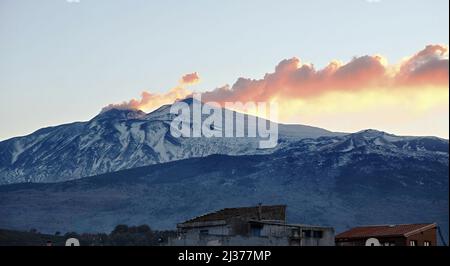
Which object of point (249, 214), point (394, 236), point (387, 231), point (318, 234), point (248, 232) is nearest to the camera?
point (394, 236)

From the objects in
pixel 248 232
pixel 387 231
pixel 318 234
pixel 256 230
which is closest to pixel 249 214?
pixel 256 230

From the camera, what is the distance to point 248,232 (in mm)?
103938

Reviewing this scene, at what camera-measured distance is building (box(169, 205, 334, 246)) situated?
100 metres

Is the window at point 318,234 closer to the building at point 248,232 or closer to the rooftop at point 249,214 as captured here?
the building at point 248,232

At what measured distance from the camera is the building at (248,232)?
328ft

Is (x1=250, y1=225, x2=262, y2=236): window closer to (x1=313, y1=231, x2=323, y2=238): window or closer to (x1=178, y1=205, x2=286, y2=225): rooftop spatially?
(x1=178, y1=205, x2=286, y2=225): rooftop

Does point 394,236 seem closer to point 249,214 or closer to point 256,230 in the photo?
point 256,230

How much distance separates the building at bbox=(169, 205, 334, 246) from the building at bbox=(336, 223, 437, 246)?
3439 mm

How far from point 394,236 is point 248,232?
1899cm

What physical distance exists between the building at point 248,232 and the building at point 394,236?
→ 3439mm

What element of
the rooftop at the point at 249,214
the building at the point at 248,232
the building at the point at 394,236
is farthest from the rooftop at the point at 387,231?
the rooftop at the point at 249,214
